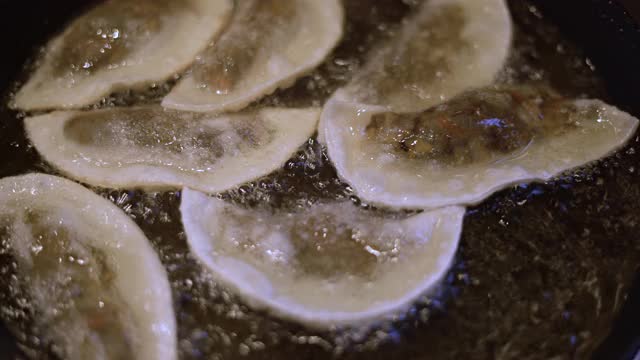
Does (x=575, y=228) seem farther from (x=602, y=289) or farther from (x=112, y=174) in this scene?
(x=112, y=174)

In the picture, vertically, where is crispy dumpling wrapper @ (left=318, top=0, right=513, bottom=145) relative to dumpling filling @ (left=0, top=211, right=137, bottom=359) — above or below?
above

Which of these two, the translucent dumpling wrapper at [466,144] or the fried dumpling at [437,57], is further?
the fried dumpling at [437,57]

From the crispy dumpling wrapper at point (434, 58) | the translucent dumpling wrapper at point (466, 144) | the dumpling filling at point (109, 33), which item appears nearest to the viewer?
the translucent dumpling wrapper at point (466, 144)

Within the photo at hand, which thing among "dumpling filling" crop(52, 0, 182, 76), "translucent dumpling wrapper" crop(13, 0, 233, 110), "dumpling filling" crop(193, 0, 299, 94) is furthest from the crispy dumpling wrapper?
"dumpling filling" crop(52, 0, 182, 76)

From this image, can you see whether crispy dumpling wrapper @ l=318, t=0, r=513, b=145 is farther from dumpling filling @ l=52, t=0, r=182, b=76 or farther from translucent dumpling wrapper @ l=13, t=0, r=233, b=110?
dumpling filling @ l=52, t=0, r=182, b=76

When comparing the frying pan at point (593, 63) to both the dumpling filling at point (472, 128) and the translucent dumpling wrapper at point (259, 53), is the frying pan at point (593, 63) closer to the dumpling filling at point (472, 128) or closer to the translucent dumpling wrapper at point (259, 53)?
the dumpling filling at point (472, 128)

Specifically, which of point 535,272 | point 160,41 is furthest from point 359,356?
point 160,41

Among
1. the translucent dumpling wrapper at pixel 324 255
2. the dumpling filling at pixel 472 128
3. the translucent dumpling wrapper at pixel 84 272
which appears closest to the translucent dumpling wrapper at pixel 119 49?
the translucent dumpling wrapper at pixel 84 272

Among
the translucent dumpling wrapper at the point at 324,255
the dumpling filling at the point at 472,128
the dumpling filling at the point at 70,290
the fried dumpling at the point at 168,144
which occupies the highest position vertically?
the dumpling filling at the point at 472,128
